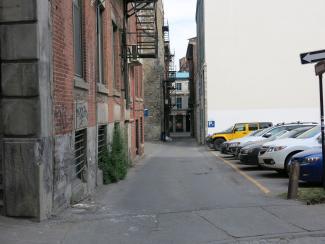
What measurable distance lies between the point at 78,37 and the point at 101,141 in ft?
13.1

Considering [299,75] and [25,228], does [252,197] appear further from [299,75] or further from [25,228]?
[299,75]

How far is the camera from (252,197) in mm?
10875

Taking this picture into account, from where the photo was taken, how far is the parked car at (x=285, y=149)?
1473 cm

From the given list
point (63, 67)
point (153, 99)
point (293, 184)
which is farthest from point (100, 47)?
point (153, 99)

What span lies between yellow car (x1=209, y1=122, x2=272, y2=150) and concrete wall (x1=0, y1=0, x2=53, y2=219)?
26422 millimetres

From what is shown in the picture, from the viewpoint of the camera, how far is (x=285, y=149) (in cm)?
1484

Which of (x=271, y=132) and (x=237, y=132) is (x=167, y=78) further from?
(x=271, y=132)

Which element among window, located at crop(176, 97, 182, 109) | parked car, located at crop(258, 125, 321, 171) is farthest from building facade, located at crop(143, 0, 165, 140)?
parked car, located at crop(258, 125, 321, 171)

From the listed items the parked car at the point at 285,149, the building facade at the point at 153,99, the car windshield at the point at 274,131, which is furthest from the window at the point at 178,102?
the parked car at the point at 285,149

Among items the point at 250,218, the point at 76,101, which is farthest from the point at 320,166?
the point at 76,101

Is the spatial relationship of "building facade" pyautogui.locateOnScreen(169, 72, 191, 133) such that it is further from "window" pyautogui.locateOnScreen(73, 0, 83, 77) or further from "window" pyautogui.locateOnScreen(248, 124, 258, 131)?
"window" pyautogui.locateOnScreen(73, 0, 83, 77)

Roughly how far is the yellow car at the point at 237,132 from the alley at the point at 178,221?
70.5 ft

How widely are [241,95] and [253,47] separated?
3781 mm

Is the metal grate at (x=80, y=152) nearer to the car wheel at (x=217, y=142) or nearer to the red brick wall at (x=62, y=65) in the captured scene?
the red brick wall at (x=62, y=65)
